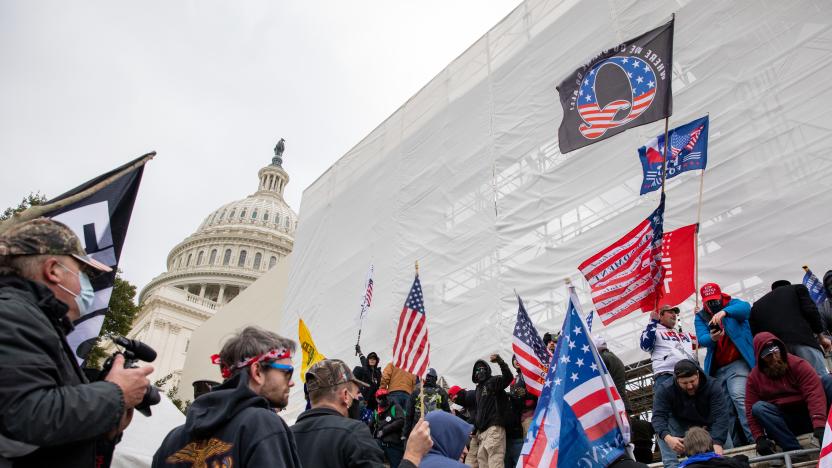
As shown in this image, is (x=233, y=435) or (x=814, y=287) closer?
(x=233, y=435)

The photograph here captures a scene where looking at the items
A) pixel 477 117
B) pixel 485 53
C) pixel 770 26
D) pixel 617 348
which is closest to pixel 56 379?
pixel 617 348

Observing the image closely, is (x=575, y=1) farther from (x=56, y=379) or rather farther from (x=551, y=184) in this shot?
(x=56, y=379)

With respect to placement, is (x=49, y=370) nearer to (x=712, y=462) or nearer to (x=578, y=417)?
(x=578, y=417)

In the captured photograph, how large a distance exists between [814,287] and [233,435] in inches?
267

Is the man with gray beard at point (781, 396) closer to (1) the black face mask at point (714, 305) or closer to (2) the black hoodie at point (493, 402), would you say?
(1) the black face mask at point (714, 305)

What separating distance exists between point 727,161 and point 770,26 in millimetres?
2052

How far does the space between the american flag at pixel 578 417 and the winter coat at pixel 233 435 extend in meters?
1.90

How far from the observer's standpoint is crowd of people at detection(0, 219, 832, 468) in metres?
1.84

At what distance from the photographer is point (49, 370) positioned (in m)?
1.89

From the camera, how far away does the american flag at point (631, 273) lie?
6.85m

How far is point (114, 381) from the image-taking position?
2.04 m

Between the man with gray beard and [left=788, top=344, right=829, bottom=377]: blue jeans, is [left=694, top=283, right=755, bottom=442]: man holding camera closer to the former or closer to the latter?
[left=788, top=344, right=829, bottom=377]: blue jeans

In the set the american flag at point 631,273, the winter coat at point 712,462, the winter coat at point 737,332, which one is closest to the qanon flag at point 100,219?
the winter coat at point 712,462

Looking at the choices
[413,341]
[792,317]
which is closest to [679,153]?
[792,317]
